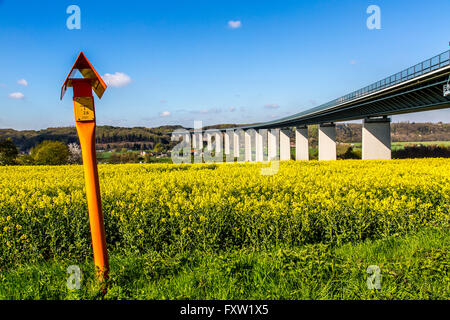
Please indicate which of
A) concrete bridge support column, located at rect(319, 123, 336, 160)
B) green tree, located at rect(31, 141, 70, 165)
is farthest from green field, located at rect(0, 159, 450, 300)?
green tree, located at rect(31, 141, 70, 165)

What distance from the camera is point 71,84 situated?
3.28 meters

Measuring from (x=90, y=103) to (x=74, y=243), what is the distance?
3058mm

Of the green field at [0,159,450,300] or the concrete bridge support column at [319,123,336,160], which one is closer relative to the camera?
the green field at [0,159,450,300]

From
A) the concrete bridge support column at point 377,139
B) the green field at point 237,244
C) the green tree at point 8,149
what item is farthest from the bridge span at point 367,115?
the green tree at point 8,149

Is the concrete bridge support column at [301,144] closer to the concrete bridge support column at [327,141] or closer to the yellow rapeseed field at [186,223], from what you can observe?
the concrete bridge support column at [327,141]

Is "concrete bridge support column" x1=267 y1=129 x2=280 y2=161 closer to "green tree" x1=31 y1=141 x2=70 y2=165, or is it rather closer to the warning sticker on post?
"green tree" x1=31 y1=141 x2=70 y2=165

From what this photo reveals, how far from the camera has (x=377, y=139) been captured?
35312 mm

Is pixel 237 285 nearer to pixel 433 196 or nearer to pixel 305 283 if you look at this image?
pixel 305 283

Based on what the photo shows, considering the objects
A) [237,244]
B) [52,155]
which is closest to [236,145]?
[52,155]

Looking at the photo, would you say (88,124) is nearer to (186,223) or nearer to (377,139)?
(186,223)

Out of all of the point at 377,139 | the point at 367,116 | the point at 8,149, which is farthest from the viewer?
the point at 8,149

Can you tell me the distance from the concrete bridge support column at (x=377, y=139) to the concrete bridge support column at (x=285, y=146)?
2303 centimetres

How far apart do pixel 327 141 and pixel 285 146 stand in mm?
15424

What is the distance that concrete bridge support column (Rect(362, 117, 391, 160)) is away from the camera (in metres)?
35.3
